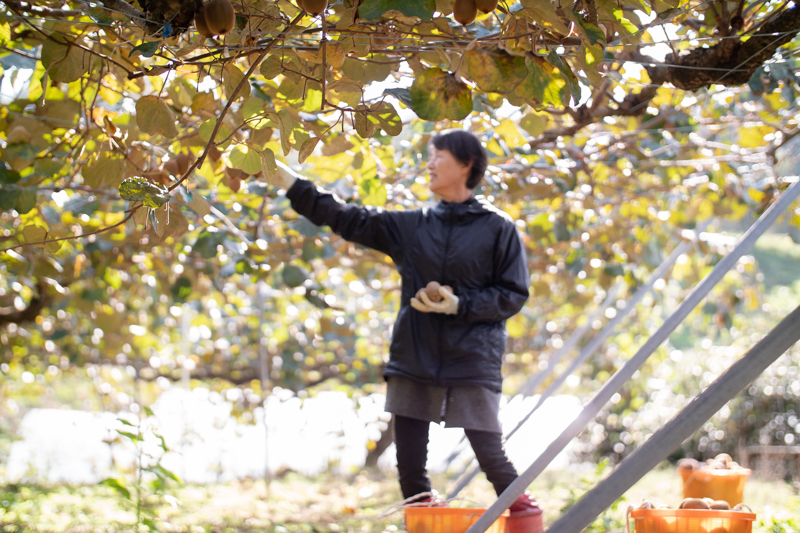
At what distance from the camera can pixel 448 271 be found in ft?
5.30

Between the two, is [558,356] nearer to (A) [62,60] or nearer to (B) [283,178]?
(B) [283,178]

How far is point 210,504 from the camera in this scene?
3.59m

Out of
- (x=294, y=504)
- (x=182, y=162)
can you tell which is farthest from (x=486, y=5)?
(x=294, y=504)

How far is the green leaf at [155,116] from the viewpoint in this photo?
1148mm

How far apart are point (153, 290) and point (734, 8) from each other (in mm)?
3382

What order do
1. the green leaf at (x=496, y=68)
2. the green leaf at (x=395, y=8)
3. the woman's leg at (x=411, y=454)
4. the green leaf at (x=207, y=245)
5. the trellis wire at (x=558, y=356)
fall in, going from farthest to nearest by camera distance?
the trellis wire at (x=558, y=356)
the green leaf at (x=207, y=245)
the woman's leg at (x=411, y=454)
the green leaf at (x=496, y=68)
the green leaf at (x=395, y=8)

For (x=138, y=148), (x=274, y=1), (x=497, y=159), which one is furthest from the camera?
(x=497, y=159)

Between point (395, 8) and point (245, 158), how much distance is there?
45 cm

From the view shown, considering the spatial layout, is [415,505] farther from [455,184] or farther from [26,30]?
[26,30]

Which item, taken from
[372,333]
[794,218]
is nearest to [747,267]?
[794,218]

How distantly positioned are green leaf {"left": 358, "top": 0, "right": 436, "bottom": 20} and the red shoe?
1.11 m

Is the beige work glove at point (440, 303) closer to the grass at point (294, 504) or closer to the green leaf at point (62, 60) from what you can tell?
the grass at point (294, 504)

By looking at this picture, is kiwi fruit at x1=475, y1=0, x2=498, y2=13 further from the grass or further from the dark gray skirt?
the grass

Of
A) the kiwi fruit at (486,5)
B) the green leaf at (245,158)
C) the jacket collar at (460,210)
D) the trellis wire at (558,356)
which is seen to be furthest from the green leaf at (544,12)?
the trellis wire at (558,356)
